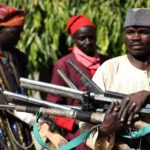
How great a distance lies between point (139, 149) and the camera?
454 centimetres

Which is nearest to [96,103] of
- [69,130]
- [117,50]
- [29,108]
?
[29,108]

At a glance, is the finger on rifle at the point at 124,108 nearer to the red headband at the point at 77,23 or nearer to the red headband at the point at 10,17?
the red headband at the point at 10,17

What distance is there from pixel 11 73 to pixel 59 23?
281 centimetres

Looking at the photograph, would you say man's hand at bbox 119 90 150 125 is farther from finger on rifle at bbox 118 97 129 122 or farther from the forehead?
the forehead

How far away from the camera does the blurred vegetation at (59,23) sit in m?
8.84

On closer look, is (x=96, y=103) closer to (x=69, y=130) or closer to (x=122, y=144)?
(x=122, y=144)

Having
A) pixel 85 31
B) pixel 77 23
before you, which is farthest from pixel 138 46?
pixel 77 23

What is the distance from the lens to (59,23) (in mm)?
8867

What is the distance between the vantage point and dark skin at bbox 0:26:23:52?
618cm

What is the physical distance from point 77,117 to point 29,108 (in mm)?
457

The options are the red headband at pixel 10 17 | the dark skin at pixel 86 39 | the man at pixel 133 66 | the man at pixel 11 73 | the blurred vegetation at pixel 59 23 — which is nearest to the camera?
the man at pixel 133 66

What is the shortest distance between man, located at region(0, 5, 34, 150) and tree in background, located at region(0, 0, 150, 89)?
Result: 8.21 ft

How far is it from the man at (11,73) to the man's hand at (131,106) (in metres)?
1.80

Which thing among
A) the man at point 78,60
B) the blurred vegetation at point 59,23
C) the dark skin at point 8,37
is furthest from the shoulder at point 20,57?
the blurred vegetation at point 59,23
